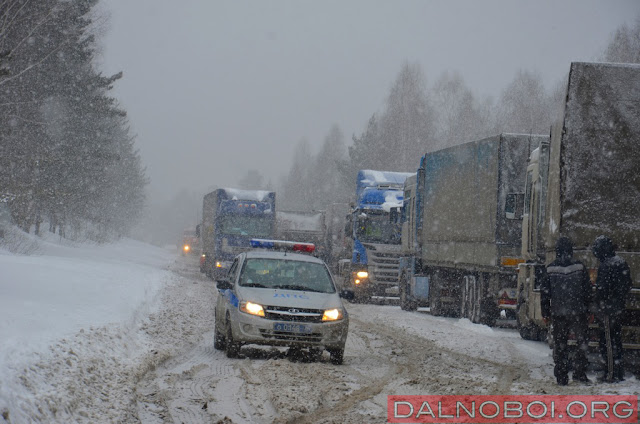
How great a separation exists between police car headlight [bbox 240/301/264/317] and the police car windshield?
76 cm

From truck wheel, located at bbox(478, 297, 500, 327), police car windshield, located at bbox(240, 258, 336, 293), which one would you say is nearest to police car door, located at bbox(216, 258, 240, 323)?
police car windshield, located at bbox(240, 258, 336, 293)

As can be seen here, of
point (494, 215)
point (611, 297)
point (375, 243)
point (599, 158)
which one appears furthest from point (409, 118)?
point (611, 297)

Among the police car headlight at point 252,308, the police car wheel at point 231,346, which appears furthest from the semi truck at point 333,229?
the police car headlight at point 252,308

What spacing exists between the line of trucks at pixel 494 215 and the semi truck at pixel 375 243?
34 mm

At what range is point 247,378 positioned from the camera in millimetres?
9523

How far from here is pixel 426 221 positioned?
21.6 m

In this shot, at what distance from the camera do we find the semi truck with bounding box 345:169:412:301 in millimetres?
24609

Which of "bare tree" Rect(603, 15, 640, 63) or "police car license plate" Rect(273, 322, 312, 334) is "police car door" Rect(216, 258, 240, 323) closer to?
"police car license plate" Rect(273, 322, 312, 334)

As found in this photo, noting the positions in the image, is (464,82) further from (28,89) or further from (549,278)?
(549,278)

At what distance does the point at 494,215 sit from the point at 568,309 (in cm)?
739

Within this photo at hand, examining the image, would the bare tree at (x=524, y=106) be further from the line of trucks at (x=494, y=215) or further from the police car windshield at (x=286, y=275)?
the police car windshield at (x=286, y=275)

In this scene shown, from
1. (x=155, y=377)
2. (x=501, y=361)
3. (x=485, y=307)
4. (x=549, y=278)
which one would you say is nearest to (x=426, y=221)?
(x=485, y=307)

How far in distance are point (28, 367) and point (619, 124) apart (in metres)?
8.09

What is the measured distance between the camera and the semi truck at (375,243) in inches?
969
